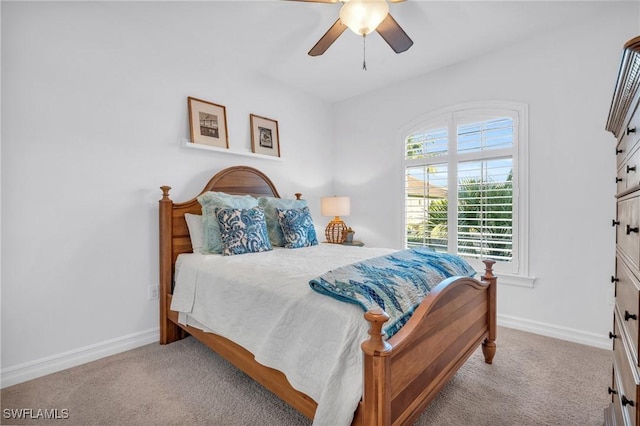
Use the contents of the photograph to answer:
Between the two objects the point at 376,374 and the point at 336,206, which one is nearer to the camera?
the point at 376,374

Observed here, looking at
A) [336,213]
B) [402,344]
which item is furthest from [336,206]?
[402,344]

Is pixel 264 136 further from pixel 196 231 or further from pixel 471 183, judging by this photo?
pixel 471 183

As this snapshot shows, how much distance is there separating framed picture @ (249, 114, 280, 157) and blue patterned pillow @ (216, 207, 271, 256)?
1078 millimetres

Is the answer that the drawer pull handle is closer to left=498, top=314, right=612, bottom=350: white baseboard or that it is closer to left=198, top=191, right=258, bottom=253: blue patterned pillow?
left=498, top=314, right=612, bottom=350: white baseboard

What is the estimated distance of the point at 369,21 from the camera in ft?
5.98

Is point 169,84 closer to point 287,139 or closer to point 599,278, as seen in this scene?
point 287,139

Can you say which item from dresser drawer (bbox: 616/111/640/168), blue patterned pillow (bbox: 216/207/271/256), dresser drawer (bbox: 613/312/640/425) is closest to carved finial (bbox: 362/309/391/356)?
dresser drawer (bbox: 613/312/640/425)

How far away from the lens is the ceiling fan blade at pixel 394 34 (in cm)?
195

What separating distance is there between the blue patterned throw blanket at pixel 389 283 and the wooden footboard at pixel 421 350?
8cm

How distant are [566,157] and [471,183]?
78 cm

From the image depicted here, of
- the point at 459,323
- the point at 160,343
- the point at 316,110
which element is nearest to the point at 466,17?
the point at 316,110

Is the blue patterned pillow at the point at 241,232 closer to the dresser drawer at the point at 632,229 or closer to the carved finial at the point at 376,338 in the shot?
the carved finial at the point at 376,338

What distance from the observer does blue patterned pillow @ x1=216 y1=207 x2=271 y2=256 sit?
96.1 inches

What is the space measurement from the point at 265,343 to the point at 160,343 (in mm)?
1585
